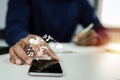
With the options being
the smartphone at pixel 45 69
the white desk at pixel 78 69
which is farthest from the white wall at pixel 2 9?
the smartphone at pixel 45 69

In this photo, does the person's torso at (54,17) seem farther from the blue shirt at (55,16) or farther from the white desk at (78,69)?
the white desk at (78,69)

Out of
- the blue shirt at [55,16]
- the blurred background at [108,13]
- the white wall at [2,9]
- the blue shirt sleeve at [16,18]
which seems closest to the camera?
the blue shirt sleeve at [16,18]

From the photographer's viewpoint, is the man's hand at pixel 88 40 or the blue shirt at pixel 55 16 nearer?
the man's hand at pixel 88 40

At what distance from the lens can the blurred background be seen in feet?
3.89

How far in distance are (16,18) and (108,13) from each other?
65 cm

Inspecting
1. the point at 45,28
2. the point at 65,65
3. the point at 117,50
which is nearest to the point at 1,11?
the point at 45,28

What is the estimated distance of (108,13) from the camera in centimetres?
128

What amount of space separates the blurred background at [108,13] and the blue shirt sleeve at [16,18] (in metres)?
0.44

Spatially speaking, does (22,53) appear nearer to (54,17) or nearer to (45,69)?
(45,69)

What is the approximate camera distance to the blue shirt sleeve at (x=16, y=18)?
26.0 inches

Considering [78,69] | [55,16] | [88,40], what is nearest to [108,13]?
[55,16]

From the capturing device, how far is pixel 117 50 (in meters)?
Answer: 0.65

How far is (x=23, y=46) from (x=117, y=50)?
0.92ft

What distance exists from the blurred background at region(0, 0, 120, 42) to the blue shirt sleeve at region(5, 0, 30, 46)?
44 cm
